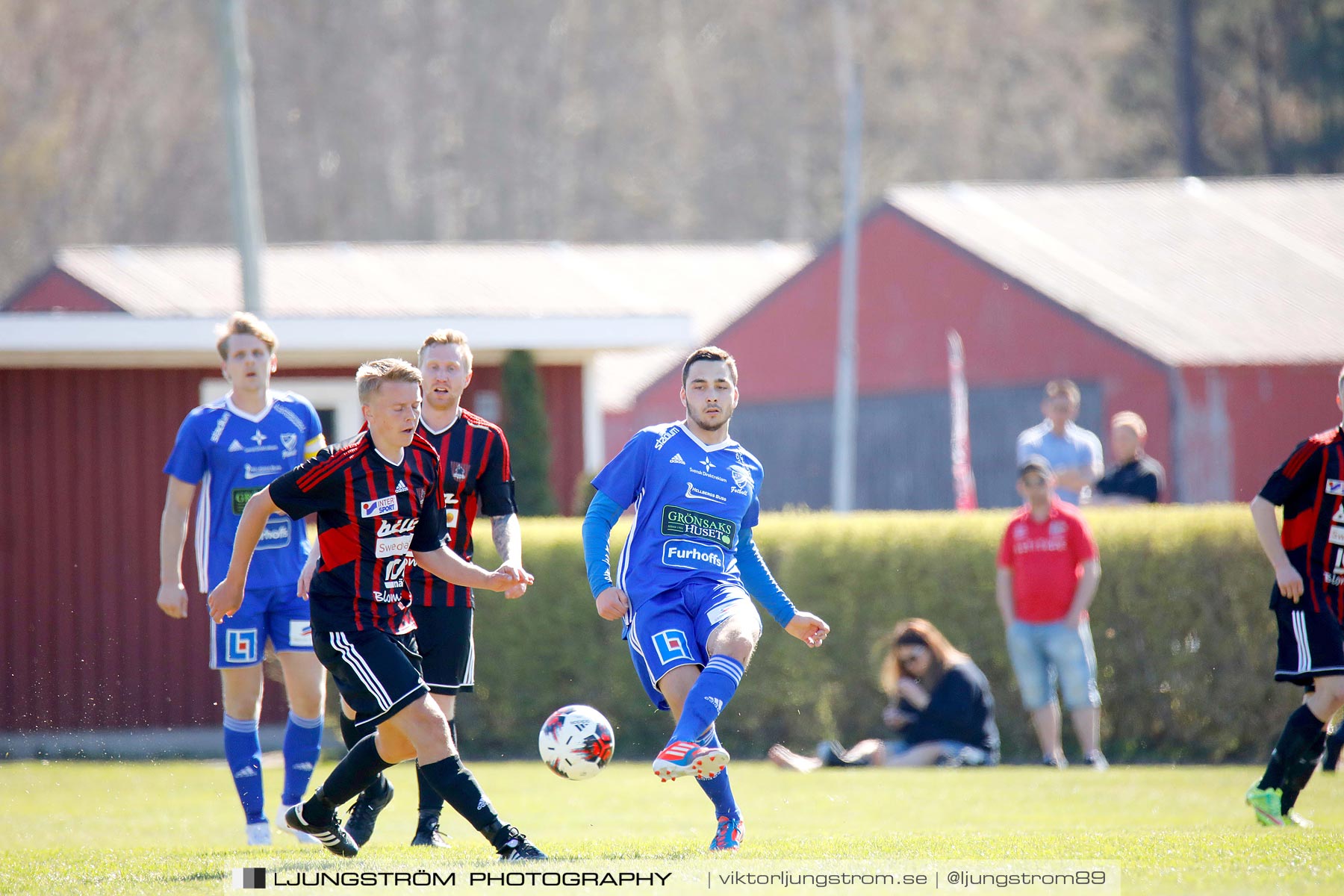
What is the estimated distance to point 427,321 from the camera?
51.3 ft

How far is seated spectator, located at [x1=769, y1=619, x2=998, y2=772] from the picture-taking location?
12273mm

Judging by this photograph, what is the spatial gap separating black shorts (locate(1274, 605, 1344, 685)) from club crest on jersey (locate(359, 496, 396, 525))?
13.8 feet

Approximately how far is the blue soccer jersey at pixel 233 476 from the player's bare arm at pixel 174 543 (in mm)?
66

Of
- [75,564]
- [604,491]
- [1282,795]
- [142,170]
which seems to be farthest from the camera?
[142,170]

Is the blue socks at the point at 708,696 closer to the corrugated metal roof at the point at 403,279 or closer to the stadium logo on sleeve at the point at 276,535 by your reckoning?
the stadium logo on sleeve at the point at 276,535

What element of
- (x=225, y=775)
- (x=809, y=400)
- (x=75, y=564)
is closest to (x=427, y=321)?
(x=75, y=564)

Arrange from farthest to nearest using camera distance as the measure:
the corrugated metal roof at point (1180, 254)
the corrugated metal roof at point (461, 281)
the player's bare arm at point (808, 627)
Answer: the corrugated metal roof at point (461, 281) < the corrugated metal roof at point (1180, 254) < the player's bare arm at point (808, 627)

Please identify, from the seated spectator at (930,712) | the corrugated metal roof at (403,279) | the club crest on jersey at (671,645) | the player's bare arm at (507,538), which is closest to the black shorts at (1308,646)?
the club crest on jersey at (671,645)

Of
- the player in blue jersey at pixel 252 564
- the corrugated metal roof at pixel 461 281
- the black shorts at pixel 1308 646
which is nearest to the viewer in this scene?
the black shorts at pixel 1308 646

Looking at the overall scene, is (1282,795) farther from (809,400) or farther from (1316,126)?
(1316,126)

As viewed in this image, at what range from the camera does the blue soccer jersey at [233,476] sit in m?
7.99

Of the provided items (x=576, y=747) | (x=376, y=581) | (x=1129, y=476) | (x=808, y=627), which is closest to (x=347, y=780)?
(x=376, y=581)

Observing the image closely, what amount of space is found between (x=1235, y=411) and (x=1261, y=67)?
24.2 m

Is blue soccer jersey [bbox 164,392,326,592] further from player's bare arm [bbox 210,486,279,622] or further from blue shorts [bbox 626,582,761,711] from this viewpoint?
blue shorts [bbox 626,582,761,711]
